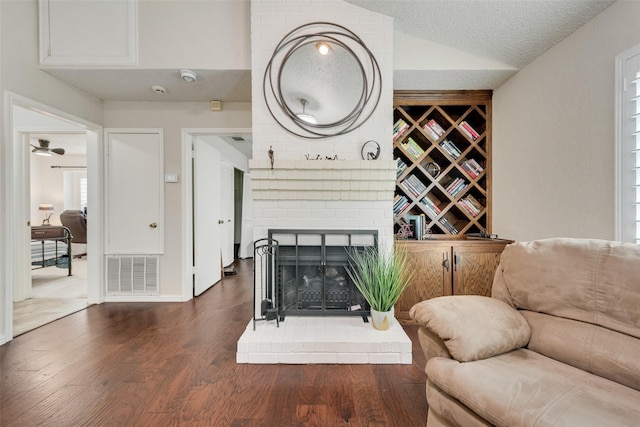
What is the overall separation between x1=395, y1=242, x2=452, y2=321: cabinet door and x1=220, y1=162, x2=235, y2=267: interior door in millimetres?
3348

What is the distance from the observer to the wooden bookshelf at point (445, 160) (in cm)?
280

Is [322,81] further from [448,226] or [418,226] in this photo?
[448,226]

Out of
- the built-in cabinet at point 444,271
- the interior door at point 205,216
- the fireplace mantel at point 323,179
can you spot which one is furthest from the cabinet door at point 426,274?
the interior door at point 205,216

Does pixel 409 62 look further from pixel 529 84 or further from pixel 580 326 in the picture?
pixel 580 326

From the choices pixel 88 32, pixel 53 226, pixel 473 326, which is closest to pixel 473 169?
pixel 473 326

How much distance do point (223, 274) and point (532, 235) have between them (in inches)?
150

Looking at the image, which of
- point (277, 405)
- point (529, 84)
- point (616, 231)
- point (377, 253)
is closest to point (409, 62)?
point (529, 84)

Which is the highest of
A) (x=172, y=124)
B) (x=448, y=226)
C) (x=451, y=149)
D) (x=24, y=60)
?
(x=24, y=60)

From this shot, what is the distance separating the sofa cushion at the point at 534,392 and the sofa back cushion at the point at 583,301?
2.8 inches

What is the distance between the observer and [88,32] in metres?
2.39

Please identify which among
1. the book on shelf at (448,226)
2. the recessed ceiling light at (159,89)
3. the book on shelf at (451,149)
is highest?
the recessed ceiling light at (159,89)

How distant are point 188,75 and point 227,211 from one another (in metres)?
3.00

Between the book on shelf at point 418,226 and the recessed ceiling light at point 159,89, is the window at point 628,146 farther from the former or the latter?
the recessed ceiling light at point 159,89

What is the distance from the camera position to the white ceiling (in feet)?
6.17
